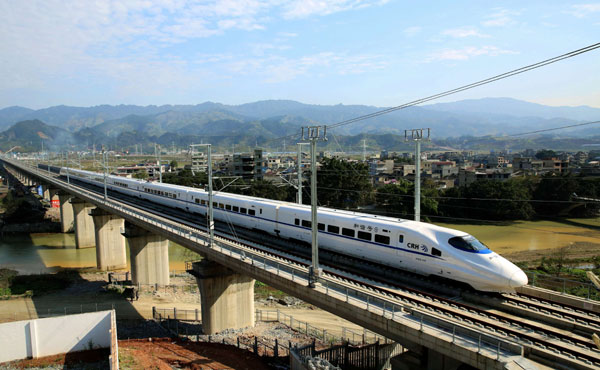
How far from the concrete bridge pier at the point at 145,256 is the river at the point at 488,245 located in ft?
32.9

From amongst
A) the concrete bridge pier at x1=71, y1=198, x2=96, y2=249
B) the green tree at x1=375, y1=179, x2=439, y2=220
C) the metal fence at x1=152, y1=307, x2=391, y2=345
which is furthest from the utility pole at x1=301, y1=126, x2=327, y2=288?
the concrete bridge pier at x1=71, y1=198, x2=96, y2=249

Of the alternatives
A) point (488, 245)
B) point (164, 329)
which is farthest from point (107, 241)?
point (488, 245)

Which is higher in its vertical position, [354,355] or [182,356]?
[354,355]

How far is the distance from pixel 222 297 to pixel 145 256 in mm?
→ 18452

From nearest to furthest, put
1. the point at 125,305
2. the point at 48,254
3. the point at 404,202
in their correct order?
the point at 125,305
the point at 404,202
the point at 48,254

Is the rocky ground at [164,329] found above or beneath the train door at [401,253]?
beneath

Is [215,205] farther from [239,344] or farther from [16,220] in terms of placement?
[16,220]

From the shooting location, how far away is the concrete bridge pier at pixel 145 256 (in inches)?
1727

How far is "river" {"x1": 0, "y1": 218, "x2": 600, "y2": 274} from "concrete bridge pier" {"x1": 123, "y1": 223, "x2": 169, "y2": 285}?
32.9ft

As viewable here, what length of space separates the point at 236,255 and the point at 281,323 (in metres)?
11.6

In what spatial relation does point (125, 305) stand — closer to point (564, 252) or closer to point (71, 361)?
point (71, 361)

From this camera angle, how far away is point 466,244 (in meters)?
16.5

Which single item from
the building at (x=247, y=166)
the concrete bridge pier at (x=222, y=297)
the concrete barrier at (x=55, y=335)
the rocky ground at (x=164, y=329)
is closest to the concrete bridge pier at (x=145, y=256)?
the rocky ground at (x=164, y=329)

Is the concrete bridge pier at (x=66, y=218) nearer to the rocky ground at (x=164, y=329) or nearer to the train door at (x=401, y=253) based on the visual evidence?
the rocky ground at (x=164, y=329)
